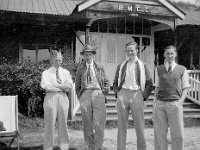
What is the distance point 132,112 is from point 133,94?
32 centimetres

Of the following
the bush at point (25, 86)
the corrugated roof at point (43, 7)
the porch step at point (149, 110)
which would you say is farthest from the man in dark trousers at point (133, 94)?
the corrugated roof at point (43, 7)

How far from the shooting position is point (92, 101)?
18.7 ft

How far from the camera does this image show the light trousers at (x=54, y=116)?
562cm

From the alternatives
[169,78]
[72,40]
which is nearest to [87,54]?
[169,78]

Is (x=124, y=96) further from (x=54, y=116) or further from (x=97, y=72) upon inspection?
(x=54, y=116)

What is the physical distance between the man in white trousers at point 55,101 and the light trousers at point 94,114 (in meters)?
0.38

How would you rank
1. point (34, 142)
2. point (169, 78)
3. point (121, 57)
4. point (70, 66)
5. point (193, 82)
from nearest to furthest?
Result: point (169, 78) → point (34, 142) → point (70, 66) → point (193, 82) → point (121, 57)

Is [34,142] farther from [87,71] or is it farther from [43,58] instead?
[43,58]

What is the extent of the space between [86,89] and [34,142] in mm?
2167

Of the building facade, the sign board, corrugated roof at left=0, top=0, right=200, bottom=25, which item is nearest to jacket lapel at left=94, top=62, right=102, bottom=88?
the building facade

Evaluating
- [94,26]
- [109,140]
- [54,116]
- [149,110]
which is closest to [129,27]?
[94,26]

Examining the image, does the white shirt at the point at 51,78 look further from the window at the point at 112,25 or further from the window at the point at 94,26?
the window at the point at 112,25

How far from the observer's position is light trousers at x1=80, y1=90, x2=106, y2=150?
5.71 metres

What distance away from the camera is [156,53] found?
16.2 m
